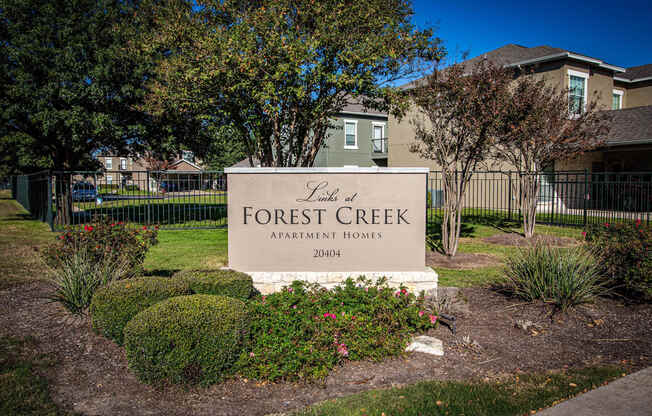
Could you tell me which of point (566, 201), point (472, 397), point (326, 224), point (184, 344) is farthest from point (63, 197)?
point (566, 201)

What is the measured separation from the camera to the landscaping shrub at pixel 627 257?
546 centimetres

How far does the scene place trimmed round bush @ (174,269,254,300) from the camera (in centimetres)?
488

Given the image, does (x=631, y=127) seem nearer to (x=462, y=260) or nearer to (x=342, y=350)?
(x=462, y=260)

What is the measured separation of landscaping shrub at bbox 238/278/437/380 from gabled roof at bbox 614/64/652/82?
1010 inches

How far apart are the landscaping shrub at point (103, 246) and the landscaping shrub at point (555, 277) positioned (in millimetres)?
5294

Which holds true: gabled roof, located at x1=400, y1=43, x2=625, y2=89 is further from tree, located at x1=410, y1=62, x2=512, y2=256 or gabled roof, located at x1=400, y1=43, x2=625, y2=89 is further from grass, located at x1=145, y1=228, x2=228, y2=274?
grass, located at x1=145, y1=228, x2=228, y2=274

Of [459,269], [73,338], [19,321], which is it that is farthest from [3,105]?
[459,269]

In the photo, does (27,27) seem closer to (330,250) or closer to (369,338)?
(330,250)

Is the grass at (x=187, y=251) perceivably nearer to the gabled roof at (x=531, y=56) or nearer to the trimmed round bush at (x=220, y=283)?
the trimmed round bush at (x=220, y=283)

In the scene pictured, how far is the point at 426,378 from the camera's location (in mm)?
3770

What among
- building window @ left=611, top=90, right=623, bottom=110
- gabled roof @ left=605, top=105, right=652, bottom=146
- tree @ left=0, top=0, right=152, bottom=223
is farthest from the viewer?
building window @ left=611, top=90, right=623, bottom=110

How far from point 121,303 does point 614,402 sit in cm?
433

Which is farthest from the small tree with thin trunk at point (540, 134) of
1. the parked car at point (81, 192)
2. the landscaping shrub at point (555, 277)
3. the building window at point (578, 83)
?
the parked car at point (81, 192)

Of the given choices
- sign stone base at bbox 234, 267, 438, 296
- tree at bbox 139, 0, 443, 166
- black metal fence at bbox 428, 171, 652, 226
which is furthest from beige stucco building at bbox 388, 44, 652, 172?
sign stone base at bbox 234, 267, 438, 296
